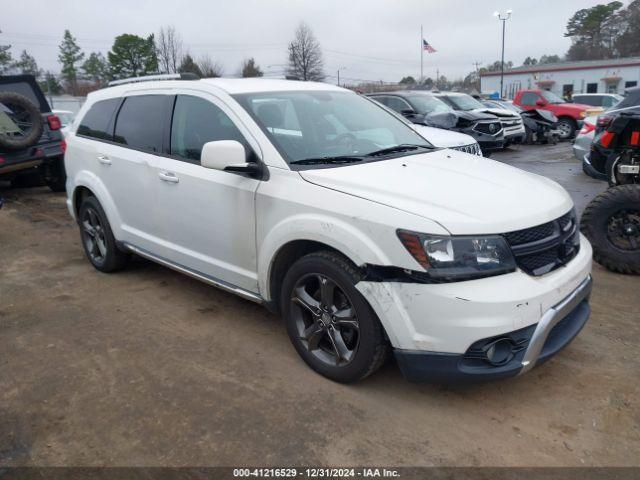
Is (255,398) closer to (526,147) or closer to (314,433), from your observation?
(314,433)

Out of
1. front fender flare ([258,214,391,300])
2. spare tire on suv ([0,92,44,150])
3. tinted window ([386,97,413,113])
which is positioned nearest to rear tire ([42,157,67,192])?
spare tire on suv ([0,92,44,150])

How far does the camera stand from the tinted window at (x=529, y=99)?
19.9m

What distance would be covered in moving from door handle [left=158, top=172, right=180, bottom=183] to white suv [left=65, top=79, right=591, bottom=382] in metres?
0.02

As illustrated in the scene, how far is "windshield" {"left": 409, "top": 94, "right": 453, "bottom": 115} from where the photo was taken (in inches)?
504

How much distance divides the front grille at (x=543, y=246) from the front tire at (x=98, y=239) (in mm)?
3619

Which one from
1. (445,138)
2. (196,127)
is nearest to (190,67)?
(445,138)

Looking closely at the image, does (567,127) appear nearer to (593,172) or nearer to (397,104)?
(397,104)

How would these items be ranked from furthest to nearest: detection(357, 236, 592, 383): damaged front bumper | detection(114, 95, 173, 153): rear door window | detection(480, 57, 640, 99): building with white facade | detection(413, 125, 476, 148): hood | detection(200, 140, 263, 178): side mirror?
detection(480, 57, 640, 99): building with white facade → detection(413, 125, 476, 148): hood → detection(114, 95, 173, 153): rear door window → detection(200, 140, 263, 178): side mirror → detection(357, 236, 592, 383): damaged front bumper

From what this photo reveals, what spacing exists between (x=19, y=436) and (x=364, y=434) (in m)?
1.78

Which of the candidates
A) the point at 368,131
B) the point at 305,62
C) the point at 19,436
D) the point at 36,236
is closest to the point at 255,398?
the point at 19,436

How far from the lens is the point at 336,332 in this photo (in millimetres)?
3115

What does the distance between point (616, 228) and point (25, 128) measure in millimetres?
8302

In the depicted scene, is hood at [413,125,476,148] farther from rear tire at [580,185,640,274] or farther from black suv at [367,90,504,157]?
black suv at [367,90,504,157]

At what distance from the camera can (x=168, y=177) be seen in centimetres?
403
